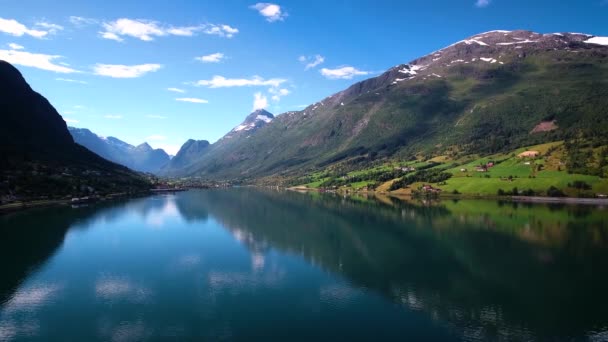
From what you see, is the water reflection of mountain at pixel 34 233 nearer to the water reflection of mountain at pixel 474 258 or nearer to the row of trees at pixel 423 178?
the water reflection of mountain at pixel 474 258

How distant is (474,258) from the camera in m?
63.1

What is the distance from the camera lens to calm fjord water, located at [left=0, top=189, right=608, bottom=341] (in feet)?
115

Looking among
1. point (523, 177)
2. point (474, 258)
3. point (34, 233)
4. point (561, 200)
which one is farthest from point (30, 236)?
point (523, 177)

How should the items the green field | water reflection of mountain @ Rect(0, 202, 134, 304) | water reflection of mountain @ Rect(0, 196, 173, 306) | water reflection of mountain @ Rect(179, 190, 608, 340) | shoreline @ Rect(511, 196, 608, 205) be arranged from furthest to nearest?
the green field
shoreline @ Rect(511, 196, 608, 205)
water reflection of mountain @ Rect(0, 196, 173, 306)
water reflection of mountain @ Rect(0, 202, 134, 304)
water reflection of mountain @ Rect(179, 190, 608, 340)

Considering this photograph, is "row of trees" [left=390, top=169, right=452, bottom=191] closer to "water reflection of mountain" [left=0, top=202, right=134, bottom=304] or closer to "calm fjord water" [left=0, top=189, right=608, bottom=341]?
"calm fjord water" [left=0, top=189, right=608, bottom=341]

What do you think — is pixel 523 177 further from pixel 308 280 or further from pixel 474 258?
pixel 308 280

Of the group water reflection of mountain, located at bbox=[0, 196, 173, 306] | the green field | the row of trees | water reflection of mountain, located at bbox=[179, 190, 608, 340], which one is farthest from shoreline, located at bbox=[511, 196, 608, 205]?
water reflection of mountain, located at bbox=[0, 196, 173, 306]

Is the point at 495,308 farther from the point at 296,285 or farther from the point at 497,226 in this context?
the point at 497,226

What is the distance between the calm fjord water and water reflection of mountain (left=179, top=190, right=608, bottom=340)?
25 centimetres

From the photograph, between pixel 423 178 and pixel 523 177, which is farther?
pixel 423 178

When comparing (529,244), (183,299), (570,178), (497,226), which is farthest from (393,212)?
(183,299)

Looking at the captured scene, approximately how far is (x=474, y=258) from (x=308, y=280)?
29015mm

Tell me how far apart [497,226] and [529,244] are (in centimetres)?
2040

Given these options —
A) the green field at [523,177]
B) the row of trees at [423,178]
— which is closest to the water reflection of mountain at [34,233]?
the row of trees at [423,178]
